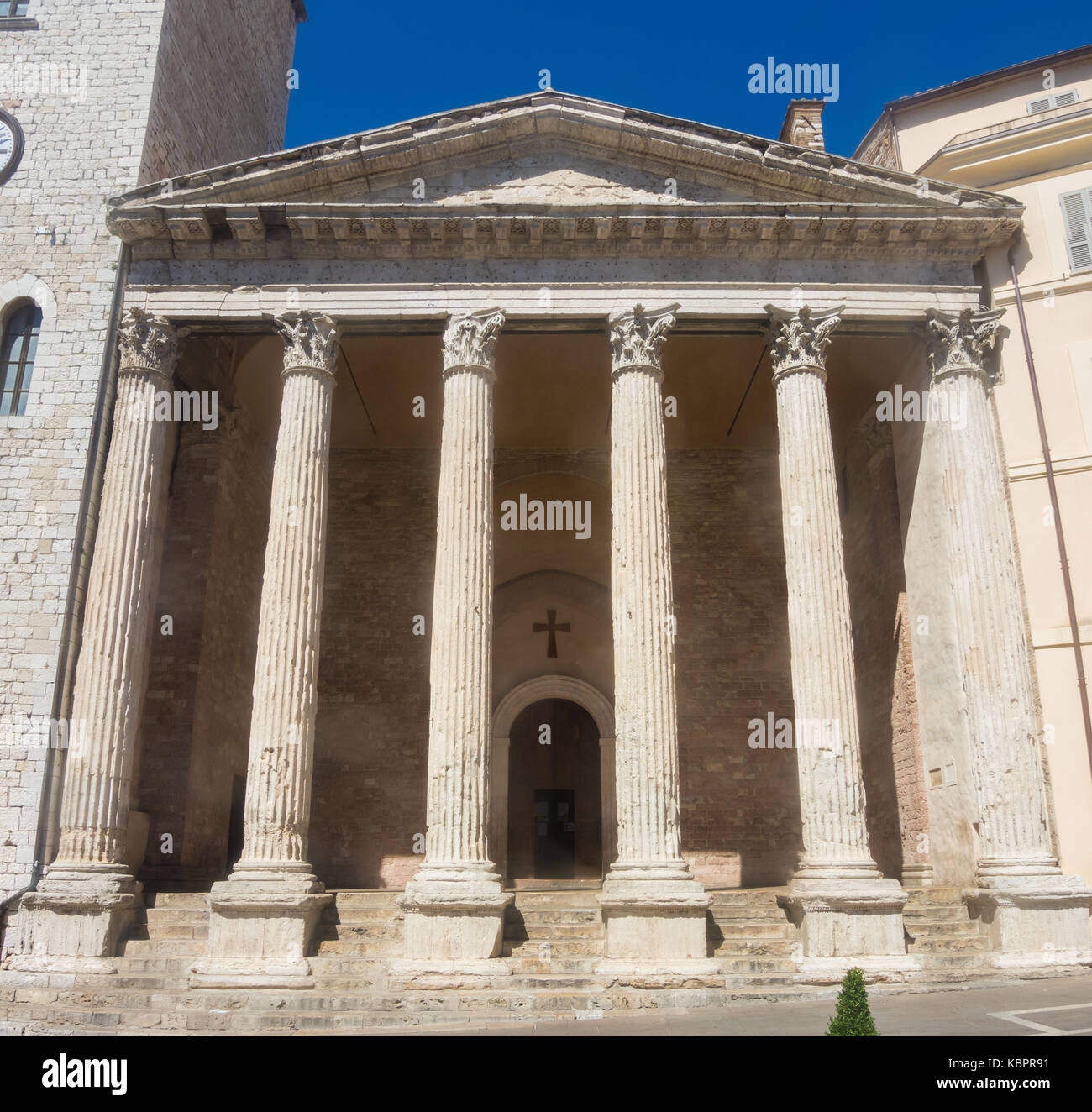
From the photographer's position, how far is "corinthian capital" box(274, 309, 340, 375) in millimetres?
12664

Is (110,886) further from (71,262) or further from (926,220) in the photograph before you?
(926,220)

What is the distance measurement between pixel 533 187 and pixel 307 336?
11.7ft

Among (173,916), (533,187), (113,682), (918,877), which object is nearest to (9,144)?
(533,187)

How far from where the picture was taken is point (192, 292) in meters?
12.9

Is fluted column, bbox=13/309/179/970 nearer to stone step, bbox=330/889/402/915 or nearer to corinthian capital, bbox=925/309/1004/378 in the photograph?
stone step, bbox=330/889/402/915

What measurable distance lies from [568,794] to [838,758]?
6.91 m

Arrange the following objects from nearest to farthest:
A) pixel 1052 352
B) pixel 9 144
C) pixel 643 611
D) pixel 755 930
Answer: pixel 755 930 < pixel 643 611 < pixel 1052 352 < pixel 9 144

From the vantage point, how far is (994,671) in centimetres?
1175

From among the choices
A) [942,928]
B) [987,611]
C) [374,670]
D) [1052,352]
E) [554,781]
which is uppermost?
[1052,352]

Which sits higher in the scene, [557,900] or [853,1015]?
[557,900]

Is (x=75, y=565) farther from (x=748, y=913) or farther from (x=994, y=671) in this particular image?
(x=994, y=671)

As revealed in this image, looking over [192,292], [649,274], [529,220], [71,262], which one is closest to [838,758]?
[649,274]

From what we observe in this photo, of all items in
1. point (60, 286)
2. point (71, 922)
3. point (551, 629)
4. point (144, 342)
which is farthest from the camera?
point (551, 629)

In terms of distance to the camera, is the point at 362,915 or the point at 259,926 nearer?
the point at 259,926
